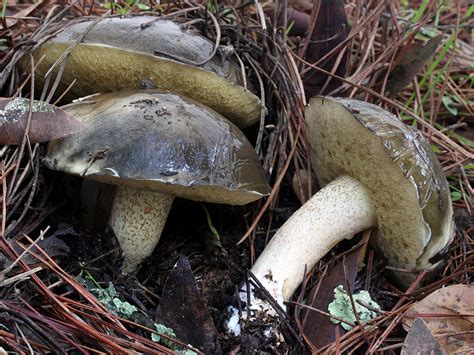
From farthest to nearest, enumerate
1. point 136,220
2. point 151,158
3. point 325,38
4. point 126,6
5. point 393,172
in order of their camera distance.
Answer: point 126,6, point 325,38, point 136,220, point 393,172, point 151,158

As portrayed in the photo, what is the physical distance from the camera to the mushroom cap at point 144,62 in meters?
1.75

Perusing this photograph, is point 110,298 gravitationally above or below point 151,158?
below

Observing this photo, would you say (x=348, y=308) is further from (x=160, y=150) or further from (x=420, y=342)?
(x=160, y=150)

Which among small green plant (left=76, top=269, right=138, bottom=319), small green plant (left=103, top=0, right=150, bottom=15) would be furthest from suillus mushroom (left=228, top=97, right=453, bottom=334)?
small green plant (left=103, top=0, right=150, bottom=15)

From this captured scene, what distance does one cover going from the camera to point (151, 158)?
59.1 inches

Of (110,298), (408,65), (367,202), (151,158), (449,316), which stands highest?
(408,65)

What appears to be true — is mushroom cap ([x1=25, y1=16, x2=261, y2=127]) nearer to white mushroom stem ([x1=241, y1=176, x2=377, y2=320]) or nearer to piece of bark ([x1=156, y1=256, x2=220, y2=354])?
white mushroom stem ([x1=241, y1=176, x2=377, y2=320])

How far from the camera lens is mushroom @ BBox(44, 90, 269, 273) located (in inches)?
59.2

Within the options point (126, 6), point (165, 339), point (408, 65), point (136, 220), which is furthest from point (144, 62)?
point (408, 65)

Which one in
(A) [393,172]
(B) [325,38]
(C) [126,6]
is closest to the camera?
(A) [393,172]

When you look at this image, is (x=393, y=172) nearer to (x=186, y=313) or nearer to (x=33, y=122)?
(x=186, y=313)

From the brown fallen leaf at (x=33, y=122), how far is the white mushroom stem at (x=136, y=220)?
0.30 metres

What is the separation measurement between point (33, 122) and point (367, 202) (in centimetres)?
120

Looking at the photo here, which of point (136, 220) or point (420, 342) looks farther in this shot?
point (136, 220)
